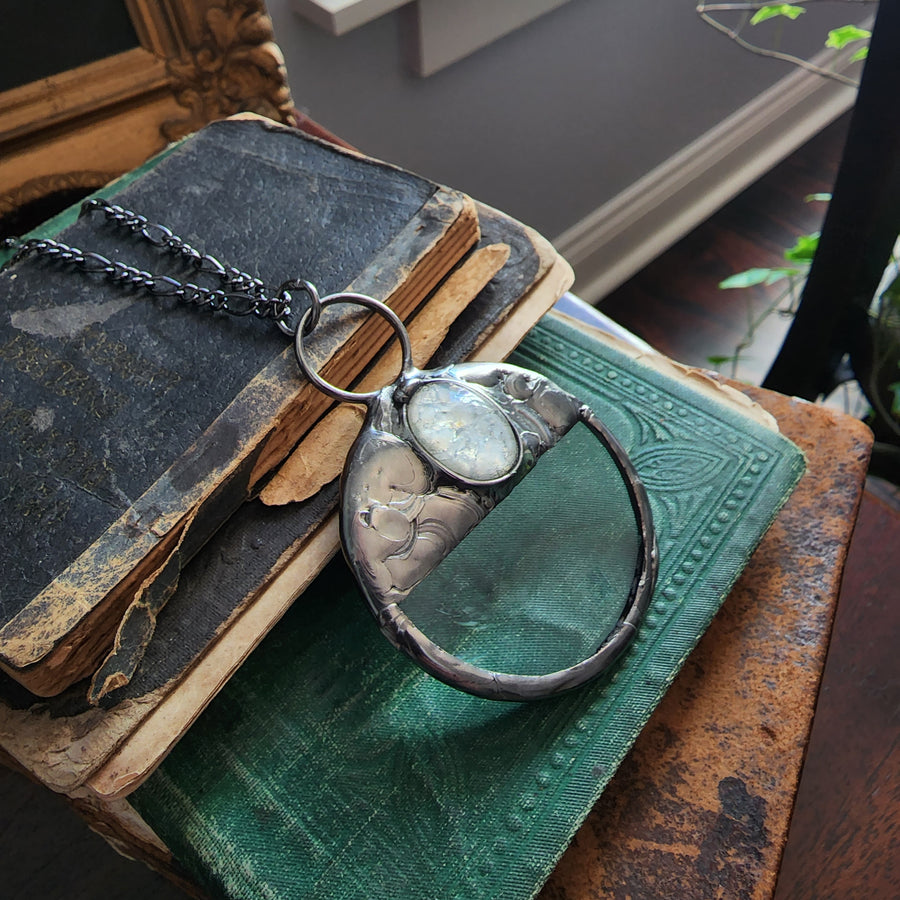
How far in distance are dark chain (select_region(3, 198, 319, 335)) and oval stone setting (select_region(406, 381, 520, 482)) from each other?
0.08 metres

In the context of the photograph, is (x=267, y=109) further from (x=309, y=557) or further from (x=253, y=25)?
(x=309, y=557)

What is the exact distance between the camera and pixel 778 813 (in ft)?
1.50

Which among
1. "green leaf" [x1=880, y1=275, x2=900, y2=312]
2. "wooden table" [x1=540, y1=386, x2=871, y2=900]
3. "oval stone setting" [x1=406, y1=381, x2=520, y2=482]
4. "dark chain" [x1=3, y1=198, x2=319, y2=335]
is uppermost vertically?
"dark chain" [x1=3, y1=198, x2=319, y2=335]

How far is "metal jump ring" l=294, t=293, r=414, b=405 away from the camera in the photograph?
17.6 inches

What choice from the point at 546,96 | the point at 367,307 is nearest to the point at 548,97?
the point at 546,96

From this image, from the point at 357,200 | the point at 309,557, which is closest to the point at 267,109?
the point at 357,200

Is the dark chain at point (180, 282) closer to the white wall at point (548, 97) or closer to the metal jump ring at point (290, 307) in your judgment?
the metal jump ring at point (290, 307)

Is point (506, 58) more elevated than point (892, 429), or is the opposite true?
point (506, 58)

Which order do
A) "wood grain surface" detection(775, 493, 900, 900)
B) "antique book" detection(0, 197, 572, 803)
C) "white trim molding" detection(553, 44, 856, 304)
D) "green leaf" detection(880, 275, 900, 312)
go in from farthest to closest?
"white trim molding" detection(553, 44, 856, 304)
"green leaf" detection(880, 275, 900, 312)
"wood grain surface" detection(775, 493, 900, 900)
"antique book" detection(0, 197, 572, 803)

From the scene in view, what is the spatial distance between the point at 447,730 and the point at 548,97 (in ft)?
2.96

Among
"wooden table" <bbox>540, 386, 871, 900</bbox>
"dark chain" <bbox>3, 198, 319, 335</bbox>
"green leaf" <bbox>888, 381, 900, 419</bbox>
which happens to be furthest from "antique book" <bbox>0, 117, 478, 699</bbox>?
"green leaf" <bbox>888, 381, 900, 419</bbox>

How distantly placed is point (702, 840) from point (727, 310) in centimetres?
108

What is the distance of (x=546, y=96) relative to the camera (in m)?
1.10

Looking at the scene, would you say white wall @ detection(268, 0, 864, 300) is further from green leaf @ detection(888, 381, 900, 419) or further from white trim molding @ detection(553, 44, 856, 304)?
green leaf @ detection(888, 381, 900, 419)
